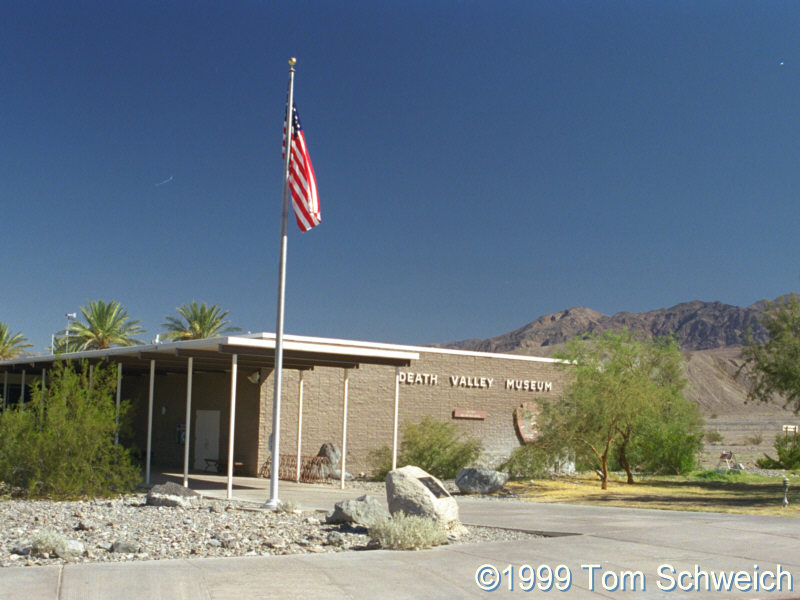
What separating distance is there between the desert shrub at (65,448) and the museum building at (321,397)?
290 cm

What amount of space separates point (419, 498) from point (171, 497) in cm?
609

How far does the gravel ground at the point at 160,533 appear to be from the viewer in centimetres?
1086

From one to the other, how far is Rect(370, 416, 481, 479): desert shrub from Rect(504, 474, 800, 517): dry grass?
2.09 metres

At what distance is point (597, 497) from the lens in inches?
875

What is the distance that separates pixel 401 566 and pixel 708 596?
3.32 m

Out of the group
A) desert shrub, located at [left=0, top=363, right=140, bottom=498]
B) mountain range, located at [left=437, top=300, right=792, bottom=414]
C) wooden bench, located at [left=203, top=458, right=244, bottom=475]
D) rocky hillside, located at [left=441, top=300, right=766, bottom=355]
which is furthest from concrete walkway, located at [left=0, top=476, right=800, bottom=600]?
rocky hillside, located at [left=441, top=300, right=766, bottom=355]

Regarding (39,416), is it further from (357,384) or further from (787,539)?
(787,539)

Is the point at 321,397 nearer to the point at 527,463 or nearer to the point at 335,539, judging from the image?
the point at 527,463

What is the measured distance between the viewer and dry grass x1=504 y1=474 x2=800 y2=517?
19234 mm

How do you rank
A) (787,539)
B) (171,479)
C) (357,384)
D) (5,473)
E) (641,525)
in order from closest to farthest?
(787,539), (641,525), (5,473), (171,479), (357,384)

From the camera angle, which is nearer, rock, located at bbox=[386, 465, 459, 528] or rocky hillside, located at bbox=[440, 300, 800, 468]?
rock, located at bbox=[386, 465, 459, 528]

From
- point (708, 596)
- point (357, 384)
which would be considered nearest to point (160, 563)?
point (708, 596)

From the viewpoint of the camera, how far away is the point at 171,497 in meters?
16.8

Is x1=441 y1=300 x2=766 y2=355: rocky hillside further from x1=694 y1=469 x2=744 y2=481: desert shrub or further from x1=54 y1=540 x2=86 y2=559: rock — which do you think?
x1=54 y1=540 x2=86 y2=559: rock
